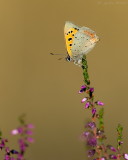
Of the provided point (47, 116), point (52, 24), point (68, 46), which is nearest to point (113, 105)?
point (47, 116)

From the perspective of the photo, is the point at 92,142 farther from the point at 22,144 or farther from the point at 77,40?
the point at 77,40

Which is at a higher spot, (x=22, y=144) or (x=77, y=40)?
(x=77, y=40)

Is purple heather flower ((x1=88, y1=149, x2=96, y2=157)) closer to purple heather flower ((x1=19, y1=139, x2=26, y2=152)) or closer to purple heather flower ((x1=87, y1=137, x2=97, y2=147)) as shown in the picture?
purple heather flower ((x1=87, y1=137, x2=97, y2=147))

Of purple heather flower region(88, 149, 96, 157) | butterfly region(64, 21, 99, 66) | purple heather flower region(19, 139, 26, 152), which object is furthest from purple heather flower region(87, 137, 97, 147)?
butterfly region(64, 21, 99, 66)

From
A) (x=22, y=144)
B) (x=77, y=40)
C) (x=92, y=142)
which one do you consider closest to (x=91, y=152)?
(x=92, y=142)

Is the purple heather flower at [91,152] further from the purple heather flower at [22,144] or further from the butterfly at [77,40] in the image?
the butterfly at [77,40]

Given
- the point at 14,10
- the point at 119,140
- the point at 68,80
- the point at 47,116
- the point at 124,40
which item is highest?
the point at 14,10

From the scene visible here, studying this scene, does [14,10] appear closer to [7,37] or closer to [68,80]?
[7,37]

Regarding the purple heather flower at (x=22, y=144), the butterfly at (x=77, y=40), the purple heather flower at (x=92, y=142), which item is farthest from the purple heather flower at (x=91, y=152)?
the butterfly at (x=77, y=40)

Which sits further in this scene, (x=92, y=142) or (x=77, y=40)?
(x=77, y=40)
